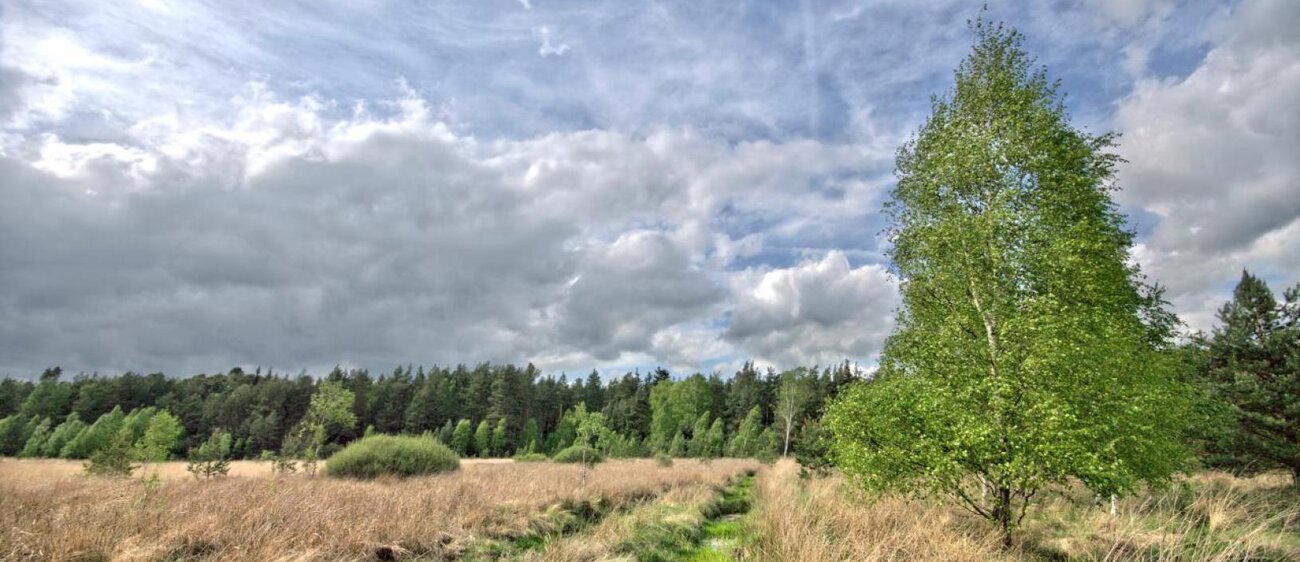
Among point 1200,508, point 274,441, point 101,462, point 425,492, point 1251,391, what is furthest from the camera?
point 274,441

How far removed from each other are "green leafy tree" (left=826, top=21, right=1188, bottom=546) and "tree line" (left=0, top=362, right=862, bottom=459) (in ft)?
185

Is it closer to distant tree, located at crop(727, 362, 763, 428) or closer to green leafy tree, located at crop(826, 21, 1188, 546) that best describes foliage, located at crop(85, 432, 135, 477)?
green leafy tree, located at crop(826, 21, 1188, 546)

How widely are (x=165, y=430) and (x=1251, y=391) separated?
192 feet

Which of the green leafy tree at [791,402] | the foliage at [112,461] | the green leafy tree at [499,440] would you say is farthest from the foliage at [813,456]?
the green leafy tree at [499,440]

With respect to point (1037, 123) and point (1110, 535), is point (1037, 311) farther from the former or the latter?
point (1037, 123)

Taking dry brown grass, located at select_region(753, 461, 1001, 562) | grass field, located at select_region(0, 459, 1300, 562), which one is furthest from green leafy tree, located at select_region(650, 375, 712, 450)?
dry brown grass, located at select_region(753, 461, 1001, 562)

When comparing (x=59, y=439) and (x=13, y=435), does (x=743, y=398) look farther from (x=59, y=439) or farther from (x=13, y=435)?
(x=13, y=435)

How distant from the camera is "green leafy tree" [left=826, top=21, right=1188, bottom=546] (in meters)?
9.65

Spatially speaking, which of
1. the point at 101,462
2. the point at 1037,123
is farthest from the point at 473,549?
the point at 101,462

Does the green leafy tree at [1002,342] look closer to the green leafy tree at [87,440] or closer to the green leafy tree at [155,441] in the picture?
the green leafy tree at [155,441]

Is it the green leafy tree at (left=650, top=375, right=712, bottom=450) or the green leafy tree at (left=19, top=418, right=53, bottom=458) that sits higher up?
the green leafy tree at (left=650, top=375, right=712, bottom=450)

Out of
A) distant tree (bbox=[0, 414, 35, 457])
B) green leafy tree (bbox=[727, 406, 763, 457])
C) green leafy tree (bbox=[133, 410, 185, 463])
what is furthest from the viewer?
distant tree (bbox=[0, 414, 35, 457])

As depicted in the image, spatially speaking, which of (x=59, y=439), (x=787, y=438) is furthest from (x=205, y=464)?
(x=59, y=439)

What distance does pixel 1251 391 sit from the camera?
69.8ft
